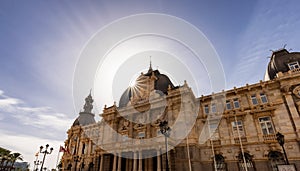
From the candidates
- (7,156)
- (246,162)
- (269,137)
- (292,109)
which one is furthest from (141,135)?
(7,156)

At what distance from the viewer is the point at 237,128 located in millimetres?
22953

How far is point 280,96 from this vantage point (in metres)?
21.8

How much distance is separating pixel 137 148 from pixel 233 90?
16496mm

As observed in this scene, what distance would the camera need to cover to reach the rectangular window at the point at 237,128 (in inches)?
891

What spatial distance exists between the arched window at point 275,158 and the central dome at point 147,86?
1685cm

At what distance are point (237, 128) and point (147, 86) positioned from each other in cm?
1631

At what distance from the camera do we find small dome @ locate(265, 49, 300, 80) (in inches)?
928

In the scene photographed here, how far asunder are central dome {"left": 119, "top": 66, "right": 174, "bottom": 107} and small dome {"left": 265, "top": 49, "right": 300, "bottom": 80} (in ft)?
52.4

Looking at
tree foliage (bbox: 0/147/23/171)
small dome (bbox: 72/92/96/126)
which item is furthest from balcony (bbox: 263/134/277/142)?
tree foliage (bbox: 0/147/23/171)

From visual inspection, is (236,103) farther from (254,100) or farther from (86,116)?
(86,116)

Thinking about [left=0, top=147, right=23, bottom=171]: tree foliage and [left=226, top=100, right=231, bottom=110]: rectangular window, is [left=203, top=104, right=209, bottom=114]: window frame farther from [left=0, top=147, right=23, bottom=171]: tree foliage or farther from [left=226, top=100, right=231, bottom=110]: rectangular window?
[left=0, top=147, right=23, bottom=171]: tree foliage

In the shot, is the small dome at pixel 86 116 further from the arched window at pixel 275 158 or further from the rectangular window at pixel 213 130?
the arched window at pixel 275 158

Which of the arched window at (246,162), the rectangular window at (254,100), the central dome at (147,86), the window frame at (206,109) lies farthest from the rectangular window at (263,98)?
the central dome at (147,86)

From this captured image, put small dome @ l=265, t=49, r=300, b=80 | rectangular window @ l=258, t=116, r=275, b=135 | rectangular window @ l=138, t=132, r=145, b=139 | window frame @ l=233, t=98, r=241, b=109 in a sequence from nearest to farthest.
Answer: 1. rectangular window @ l=258, t=116, r=275, b=135
2. small dome @ l=265, t=49, r=300, b=80
3. window frame @ l=233, t=98, r=241, b=109
4. rectangular window @ l=138, t=132, r=145, b=139
